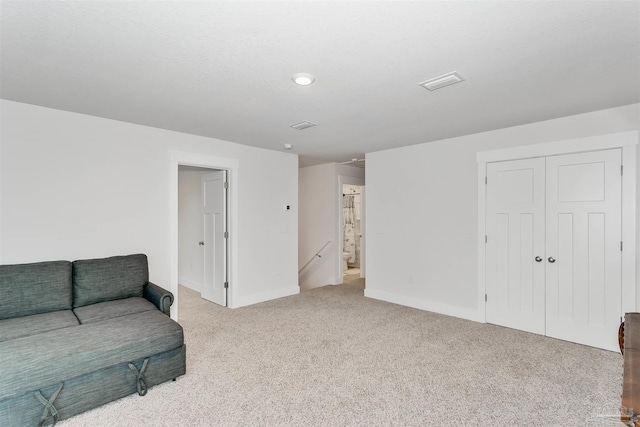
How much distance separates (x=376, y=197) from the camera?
5.24m

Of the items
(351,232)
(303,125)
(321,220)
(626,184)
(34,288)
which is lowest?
(34,288)

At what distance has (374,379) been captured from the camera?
103 inches

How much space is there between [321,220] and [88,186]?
404cm

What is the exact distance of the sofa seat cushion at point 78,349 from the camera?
196 centimetres

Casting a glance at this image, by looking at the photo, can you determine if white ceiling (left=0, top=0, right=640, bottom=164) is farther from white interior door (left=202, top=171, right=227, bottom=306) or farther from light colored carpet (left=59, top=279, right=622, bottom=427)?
light colored carpet (left=59, top=279, right=622, bottom=427)

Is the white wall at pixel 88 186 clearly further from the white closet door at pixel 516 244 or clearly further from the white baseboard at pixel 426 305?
the white closet door at pixel 516 244

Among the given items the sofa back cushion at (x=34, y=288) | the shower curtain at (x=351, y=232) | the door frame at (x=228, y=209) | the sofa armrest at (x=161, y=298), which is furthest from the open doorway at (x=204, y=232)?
the shower curtain at (x=351, y=232)

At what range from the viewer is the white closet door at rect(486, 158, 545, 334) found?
3652mm

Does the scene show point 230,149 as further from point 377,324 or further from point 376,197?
point 377,324

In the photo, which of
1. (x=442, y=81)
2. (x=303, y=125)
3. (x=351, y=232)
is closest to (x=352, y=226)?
(x=351, y=232)

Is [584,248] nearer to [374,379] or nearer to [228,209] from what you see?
[374,379]

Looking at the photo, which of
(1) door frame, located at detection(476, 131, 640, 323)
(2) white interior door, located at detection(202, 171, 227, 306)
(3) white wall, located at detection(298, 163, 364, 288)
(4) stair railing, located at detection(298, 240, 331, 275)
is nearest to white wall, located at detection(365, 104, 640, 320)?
(1) door frame, located at detection(476, 131, 640, 323)

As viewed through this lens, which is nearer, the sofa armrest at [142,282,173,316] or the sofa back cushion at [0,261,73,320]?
the sofa back cushion at [0,261,73,320]

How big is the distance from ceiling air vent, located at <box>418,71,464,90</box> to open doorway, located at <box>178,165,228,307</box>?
3173 millimetres
